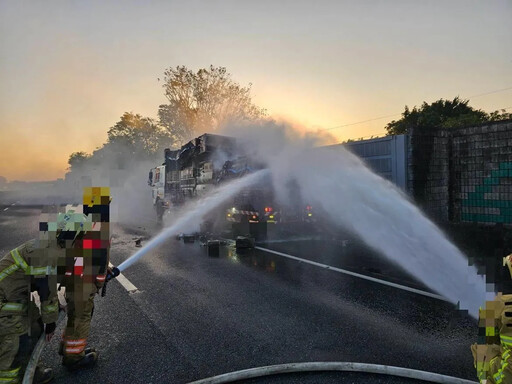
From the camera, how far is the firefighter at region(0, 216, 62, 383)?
2.75 meters

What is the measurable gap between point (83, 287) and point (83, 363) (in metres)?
0.77

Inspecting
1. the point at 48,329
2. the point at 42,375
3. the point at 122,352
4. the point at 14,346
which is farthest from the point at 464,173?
the point at 14,346

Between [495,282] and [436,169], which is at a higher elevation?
[436,169]

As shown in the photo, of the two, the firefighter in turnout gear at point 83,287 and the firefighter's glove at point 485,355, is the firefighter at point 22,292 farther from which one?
the firefighter's glove at point 485,355

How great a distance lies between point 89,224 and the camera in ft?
11.3

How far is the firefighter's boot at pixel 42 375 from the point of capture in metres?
3.11

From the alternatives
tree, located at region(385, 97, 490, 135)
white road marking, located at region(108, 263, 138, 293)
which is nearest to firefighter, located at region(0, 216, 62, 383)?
white road marking, located at region(108, 263, 138, 293)

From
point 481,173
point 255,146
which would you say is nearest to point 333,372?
point 481,173

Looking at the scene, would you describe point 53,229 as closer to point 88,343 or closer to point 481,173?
point 88,343

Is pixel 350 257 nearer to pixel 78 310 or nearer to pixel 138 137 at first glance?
pixel 78 310

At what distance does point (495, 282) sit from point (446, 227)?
719 cm

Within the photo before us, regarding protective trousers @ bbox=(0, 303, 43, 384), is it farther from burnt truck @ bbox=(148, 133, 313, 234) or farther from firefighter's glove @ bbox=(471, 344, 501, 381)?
burnt truck @ bbox=(148, 133, 313, 234)

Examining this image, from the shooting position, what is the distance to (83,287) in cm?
348

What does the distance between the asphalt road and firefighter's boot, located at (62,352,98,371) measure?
0.07 metres
